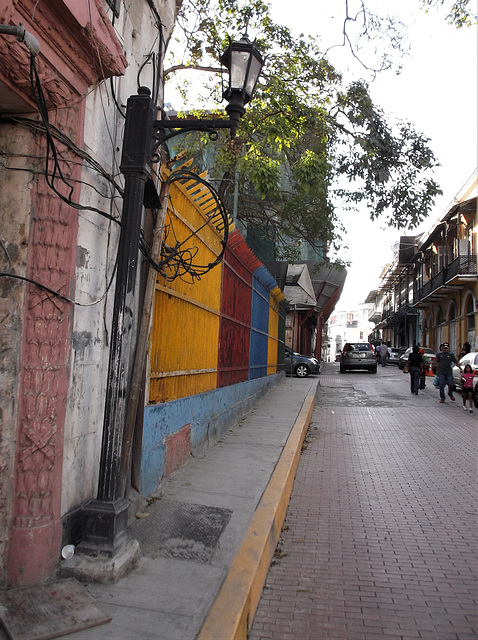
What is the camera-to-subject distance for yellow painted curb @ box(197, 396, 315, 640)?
2.76m

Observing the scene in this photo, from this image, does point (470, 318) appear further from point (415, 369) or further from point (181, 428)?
point (181, 428)

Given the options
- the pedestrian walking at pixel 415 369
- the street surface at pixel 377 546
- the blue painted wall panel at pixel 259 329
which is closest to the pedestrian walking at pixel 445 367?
the pedestrian walking at pixel 415 369

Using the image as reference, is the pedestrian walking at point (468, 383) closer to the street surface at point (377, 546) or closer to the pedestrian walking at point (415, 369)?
the pedestrian walking at point (415, 369)

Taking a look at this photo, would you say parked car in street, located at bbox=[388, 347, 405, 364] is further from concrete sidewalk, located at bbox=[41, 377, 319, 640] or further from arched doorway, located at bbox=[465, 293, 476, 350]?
concrete sidewalk, located at bbox=[41, 377, 319, 640]

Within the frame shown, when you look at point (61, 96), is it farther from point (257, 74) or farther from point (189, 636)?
point (189, 636)

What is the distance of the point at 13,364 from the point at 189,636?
1778 mm

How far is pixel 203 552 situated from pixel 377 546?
65.0 inches

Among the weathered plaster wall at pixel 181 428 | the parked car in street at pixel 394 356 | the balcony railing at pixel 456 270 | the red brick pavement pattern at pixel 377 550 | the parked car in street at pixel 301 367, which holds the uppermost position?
the balcony railing at pixel 456 270

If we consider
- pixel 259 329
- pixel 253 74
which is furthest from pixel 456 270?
pixel 253 74

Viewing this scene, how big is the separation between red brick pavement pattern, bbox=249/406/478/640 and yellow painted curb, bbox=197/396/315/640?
150mm

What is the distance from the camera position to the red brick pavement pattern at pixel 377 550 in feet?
10.5

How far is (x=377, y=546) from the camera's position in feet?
14.6

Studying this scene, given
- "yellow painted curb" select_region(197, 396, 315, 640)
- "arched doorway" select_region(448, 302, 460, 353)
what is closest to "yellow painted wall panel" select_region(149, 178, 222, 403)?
"yellow painted curb" select_region(197, 396, 315, 640)

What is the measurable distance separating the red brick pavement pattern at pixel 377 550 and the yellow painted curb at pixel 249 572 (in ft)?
0.49
